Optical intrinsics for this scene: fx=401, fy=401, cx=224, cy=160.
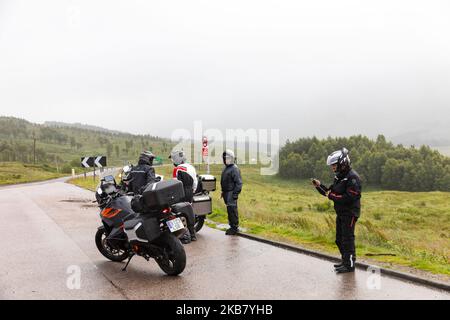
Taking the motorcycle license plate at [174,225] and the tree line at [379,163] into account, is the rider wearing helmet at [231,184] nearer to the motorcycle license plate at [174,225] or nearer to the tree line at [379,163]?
the motorcycle license plate at [174,225]

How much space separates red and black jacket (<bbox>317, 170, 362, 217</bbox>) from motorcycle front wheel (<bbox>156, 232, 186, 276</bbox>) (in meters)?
2.56

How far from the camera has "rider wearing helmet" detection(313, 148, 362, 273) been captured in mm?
6496

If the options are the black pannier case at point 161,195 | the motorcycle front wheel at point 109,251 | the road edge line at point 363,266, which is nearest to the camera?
the road edge line at point 363,266

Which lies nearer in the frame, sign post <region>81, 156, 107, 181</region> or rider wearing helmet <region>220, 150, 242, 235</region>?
rider wearing helmet <region>220, 150, 242, 235</region>

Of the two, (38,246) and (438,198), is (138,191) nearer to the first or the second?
(38,246)

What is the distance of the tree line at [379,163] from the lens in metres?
108

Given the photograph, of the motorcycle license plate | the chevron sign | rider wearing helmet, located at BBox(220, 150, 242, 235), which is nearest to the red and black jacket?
the motorcycle license plate

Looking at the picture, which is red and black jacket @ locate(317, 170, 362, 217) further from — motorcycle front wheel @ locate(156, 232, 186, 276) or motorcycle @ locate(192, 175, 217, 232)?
motorcycle @ locate(192, 175, 217, 232)

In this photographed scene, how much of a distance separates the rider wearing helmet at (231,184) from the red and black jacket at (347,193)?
150 inches

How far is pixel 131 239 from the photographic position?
21.5ft

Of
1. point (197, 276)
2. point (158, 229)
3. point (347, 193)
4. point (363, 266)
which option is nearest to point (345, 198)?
point (347, 193)

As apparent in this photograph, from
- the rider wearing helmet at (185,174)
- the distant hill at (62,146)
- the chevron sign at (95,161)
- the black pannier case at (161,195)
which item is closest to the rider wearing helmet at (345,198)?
the black pannier case at (161,195)
